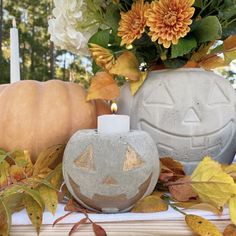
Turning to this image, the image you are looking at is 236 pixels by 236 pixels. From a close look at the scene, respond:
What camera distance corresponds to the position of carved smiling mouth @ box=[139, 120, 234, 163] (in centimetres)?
57

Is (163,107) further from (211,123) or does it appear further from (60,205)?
(60,205)

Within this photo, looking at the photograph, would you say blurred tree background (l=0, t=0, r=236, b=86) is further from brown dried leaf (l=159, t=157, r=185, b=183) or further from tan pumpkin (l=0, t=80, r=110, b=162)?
brown dried leaf (l=159, t=157, r=185, b=183)

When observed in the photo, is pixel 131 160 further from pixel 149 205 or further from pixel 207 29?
pixel 207 29

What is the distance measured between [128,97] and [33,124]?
0.52 ft

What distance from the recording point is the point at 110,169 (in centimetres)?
41

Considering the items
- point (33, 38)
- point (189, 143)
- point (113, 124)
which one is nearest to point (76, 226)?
point (113, 124)

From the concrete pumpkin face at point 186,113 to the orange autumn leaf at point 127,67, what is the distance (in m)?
0.02

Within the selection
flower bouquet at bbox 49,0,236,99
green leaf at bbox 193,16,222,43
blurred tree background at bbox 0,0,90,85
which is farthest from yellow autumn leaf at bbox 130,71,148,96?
blurred tree background at bbox 0,0,90,85

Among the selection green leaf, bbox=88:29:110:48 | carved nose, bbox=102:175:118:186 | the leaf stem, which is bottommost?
the leaf stem

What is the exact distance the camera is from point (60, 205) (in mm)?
458

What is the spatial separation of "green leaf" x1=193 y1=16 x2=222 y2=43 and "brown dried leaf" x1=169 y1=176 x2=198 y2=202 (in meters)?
0.22

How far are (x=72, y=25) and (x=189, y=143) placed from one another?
→ 308mm

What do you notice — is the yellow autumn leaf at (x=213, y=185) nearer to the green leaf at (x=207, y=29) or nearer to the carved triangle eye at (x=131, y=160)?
the carved triangle eye at (x=131, y=160)

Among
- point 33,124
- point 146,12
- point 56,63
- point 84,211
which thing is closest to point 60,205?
point 84,211
